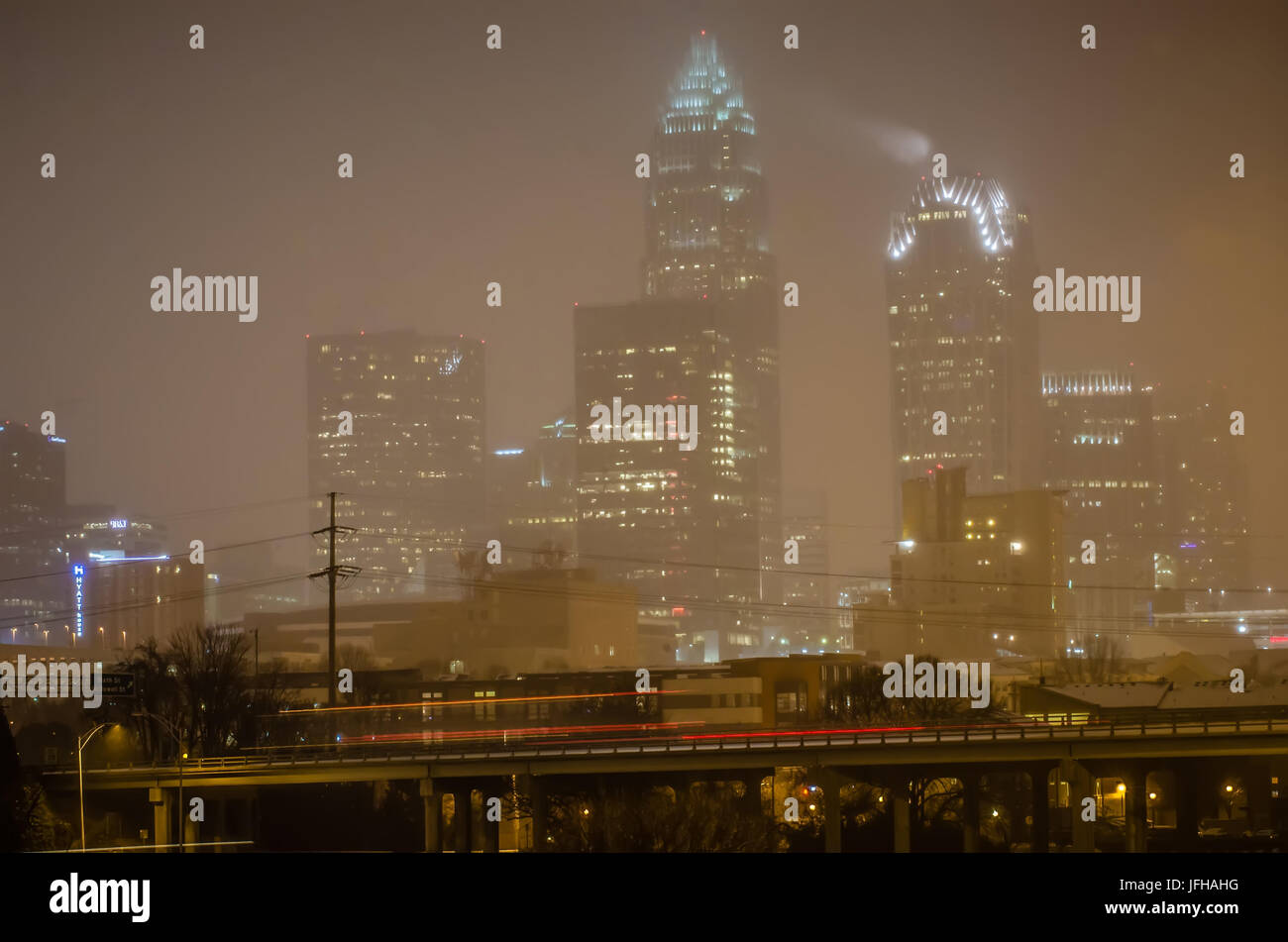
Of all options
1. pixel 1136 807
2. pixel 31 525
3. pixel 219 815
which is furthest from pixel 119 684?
pixel 31 525

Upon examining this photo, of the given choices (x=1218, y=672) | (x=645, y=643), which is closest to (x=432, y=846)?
(x=1218, y=672)

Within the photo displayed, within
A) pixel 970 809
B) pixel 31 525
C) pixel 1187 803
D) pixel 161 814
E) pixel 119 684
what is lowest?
pixel 1187 803

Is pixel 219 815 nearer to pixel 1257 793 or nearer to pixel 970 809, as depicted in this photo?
pixel 970 809

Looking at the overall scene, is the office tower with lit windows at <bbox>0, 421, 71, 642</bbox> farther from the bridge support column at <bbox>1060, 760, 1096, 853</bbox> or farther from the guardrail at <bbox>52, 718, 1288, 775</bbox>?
the bridge support column at <bbox>1060, 760, 1096, 853</bbox>

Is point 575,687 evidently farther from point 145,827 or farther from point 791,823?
point 145,827

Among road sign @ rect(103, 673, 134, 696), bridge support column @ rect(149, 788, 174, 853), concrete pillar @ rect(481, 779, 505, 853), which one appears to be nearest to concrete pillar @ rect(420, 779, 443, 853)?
concrete pillar @ rect(481, 779, 505, 853)
